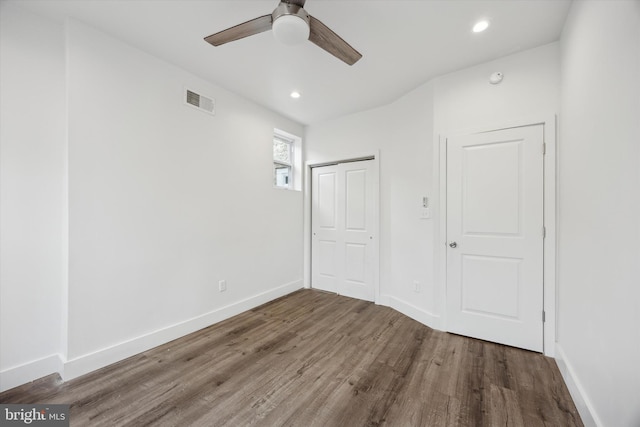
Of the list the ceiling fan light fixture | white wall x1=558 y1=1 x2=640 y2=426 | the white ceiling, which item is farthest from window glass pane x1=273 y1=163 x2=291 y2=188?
white wall x1=558 y1=1 x2=640 y2=426

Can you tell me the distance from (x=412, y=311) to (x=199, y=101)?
3353 millimetres

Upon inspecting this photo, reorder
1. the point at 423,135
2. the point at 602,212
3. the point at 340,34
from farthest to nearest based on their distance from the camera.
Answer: the point at 423,135
the point at 340,34
the point at 602,212

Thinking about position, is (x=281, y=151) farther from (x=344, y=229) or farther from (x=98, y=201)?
(x=98, y=201)

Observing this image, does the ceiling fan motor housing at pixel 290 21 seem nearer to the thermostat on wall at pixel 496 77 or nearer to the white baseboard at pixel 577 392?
the thermostat on wall at pixel 496 77

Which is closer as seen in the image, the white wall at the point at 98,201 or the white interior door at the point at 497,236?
the white wall at the point at 98,201

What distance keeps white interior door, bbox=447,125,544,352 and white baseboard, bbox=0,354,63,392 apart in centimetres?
345

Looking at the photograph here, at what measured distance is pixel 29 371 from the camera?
1.86 metres

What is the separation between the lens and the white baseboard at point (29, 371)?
1771 mm

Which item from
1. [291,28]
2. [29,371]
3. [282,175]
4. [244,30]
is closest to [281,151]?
[282,175]

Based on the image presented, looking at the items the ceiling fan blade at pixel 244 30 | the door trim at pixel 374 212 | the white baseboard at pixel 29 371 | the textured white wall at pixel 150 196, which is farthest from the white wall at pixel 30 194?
the door trim at pixel 374 212

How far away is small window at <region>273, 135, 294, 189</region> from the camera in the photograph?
12.9 ft

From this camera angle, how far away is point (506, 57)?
2.37 meters

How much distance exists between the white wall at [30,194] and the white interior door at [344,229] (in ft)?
9.63

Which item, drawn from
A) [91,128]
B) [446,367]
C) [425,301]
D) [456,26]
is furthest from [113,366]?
[456,26]
